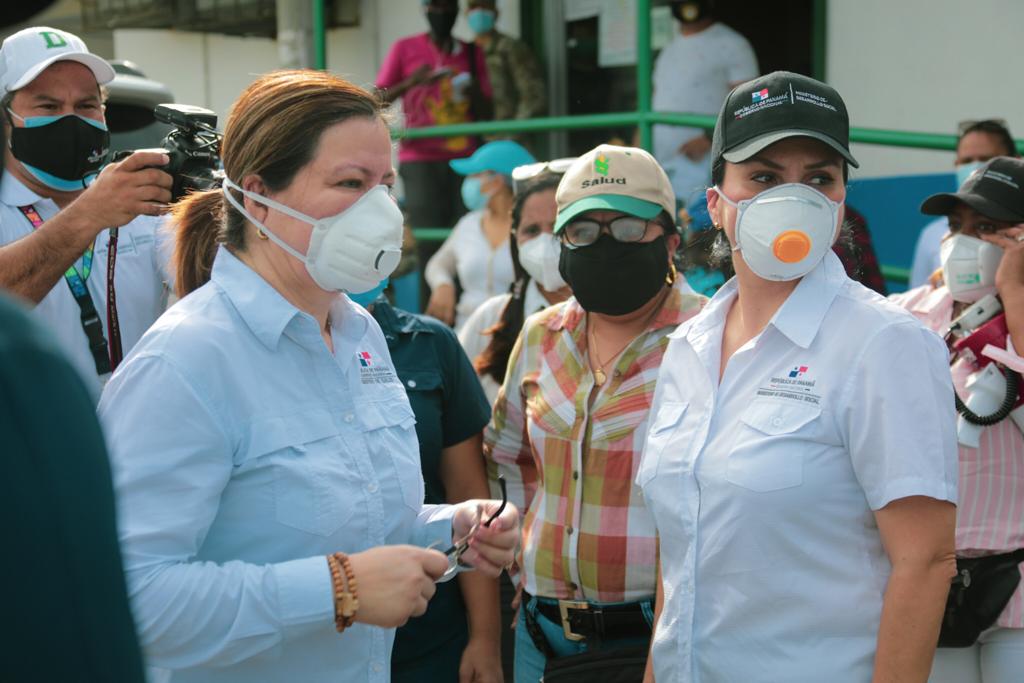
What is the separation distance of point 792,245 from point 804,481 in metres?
0.50

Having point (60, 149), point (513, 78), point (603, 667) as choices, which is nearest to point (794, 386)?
point (603, 667)

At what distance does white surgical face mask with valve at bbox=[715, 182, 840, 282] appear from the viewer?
2.50 meters

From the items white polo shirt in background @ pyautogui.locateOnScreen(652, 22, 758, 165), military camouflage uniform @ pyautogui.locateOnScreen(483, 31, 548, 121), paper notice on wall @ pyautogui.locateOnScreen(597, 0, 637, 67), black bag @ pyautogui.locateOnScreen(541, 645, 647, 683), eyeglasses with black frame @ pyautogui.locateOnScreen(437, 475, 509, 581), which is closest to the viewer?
eyeglasses with black frame @ pyautogui.locateOnScreen(437, 475, 509, 581)

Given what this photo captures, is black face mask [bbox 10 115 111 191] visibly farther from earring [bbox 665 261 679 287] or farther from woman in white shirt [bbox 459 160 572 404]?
earring [bbox 665 261 679 287]

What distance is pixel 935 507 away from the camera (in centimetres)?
226

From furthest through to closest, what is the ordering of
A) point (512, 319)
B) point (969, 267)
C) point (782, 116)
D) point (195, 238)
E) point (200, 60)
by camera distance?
point (200, 60)
point (512, 319)
point (969, 267)
point (195, 238)
point (782, 116)

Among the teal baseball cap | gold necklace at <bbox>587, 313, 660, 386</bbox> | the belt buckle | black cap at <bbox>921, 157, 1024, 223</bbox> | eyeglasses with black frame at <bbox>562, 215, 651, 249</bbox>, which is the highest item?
black cap at <bbox>921, 157, 1024, 223</bbox>

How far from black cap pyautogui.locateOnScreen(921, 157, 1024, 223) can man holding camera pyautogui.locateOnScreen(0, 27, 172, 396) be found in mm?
2348

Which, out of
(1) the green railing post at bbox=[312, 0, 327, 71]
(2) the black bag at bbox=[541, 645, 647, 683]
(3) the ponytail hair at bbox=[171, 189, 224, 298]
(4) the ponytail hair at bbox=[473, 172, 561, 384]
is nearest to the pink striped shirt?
(2) the black bag at bbox=[541, 645, 647, 683]

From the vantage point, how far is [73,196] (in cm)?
362

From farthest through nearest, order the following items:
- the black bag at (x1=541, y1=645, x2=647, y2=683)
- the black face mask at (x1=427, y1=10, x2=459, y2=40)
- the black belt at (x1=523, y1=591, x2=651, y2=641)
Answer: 1. the black face mask at (x1=427, y1=10, x2=459, y2=40)
2. the black belt at (x1=523, y1=591, x2=651, y2=641)
3. the black bag at (x1=541, y1=645, x2=647, y2=683)

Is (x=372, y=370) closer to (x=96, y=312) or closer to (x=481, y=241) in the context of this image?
(x=96, y=312)

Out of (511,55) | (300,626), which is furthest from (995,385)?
(511,55)

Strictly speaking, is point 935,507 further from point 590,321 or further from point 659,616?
point 590,321
